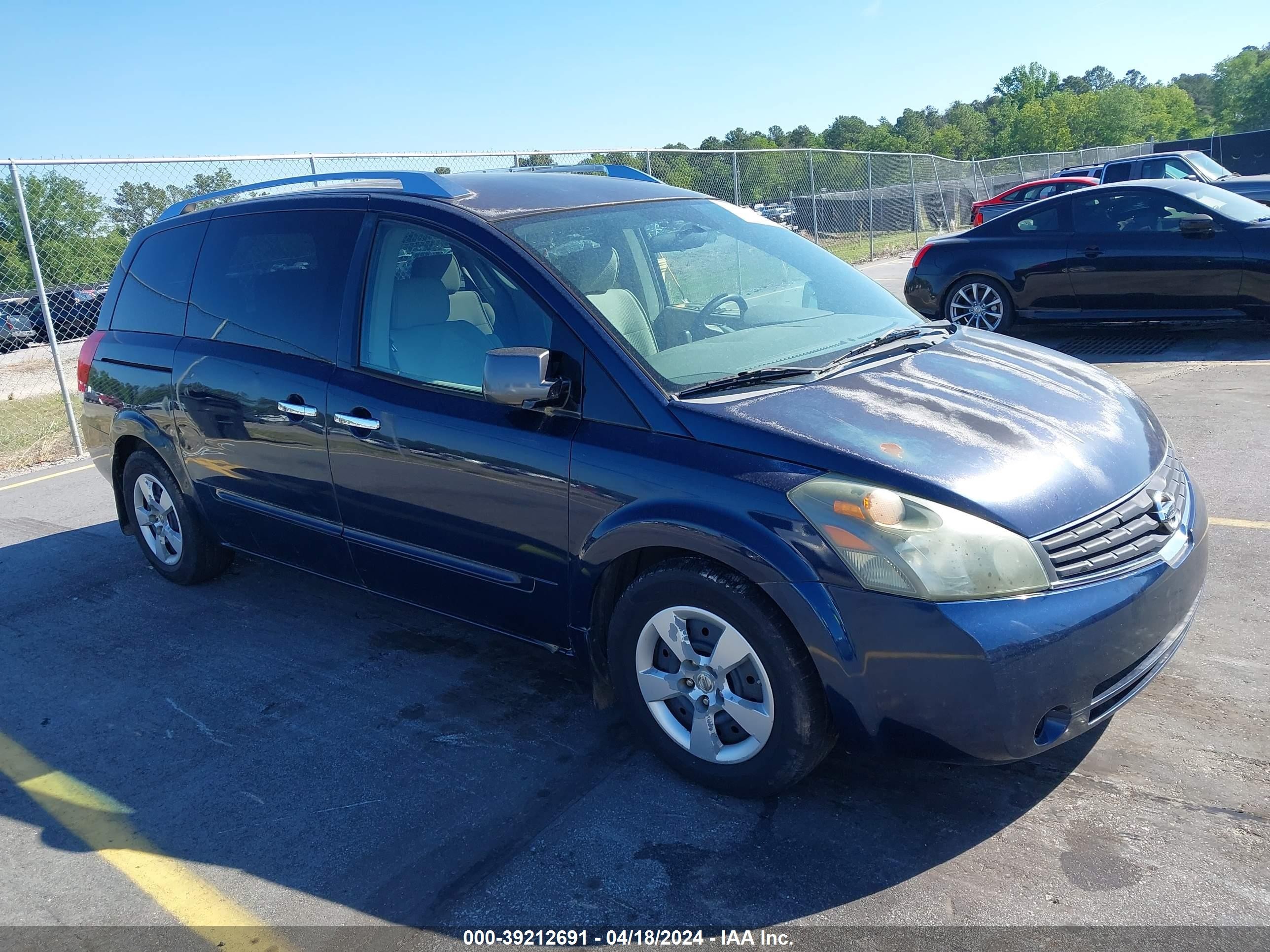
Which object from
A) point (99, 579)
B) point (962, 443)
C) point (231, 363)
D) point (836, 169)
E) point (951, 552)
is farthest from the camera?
point (836, 169)

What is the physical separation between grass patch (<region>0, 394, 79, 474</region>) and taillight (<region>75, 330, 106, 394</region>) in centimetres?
400

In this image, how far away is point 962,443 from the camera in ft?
9.96

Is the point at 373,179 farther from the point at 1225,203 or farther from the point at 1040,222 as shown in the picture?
the point at 1225,203

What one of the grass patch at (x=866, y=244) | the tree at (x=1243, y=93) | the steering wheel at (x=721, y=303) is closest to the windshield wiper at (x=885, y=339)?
the steering wheel at (x=721, y=303)

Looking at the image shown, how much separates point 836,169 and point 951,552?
20151 millimetres

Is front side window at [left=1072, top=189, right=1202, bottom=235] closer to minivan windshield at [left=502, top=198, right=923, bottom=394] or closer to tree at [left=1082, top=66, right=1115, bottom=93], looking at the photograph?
minivan windshield at [left=502, top=198, right=923, bottom=394]

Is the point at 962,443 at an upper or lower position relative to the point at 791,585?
upper

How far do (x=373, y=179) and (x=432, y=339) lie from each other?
0.98 meters

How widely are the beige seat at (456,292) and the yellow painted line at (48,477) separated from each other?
582 cm

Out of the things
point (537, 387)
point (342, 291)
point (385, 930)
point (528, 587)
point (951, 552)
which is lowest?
point (385, 930)

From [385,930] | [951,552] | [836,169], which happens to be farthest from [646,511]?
[836,169]

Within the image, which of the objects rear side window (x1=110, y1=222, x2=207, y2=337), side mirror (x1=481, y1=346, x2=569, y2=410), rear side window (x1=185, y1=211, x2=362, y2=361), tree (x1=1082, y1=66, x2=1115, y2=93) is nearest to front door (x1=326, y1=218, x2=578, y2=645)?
side mirror (x1=481, y1=346, x2=569, y2=410)

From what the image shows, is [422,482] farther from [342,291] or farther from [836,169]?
[836,169]

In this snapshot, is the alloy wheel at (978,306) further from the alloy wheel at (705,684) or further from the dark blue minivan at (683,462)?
the alloy wheel at (705,684)
